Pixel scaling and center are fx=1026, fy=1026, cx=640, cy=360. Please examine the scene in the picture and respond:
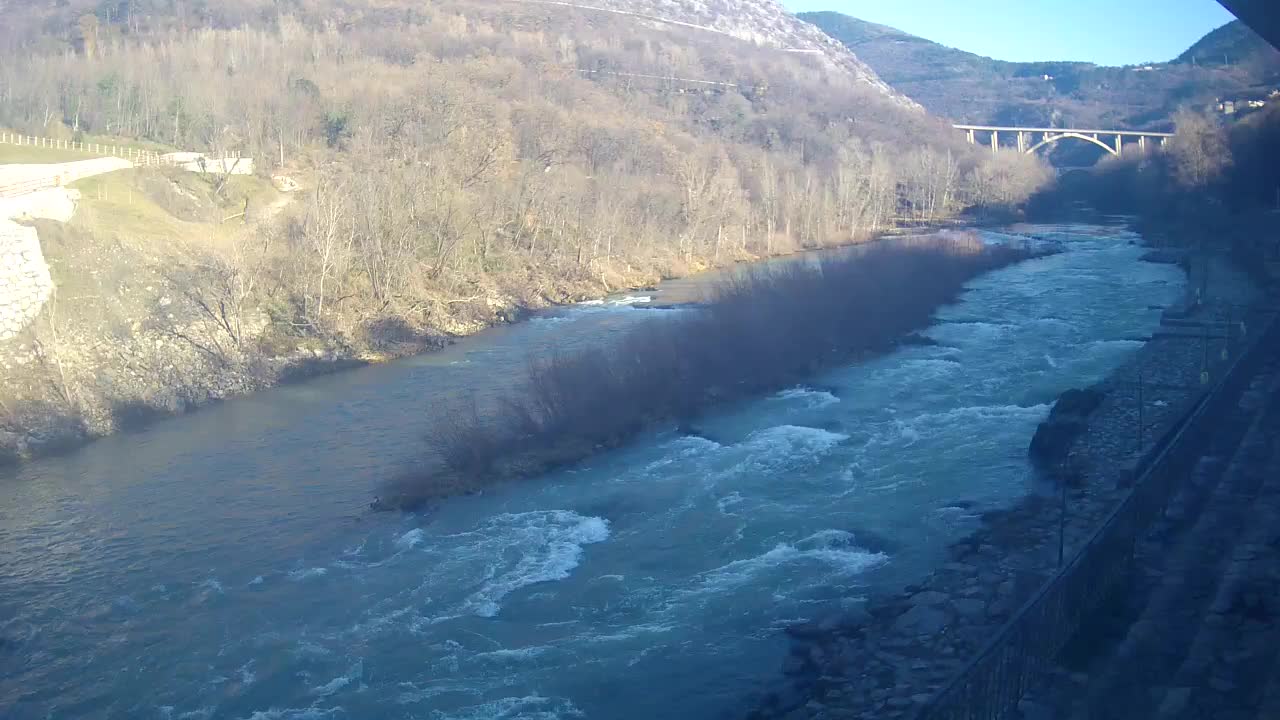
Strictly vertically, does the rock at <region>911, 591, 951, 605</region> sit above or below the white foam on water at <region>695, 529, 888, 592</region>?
above

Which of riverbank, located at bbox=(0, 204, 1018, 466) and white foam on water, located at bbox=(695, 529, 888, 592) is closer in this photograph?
white foam on water, located at bbox=(695, 529, 888, 592)

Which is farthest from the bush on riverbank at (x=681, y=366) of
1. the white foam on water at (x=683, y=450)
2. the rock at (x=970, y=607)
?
the rock at (x=970, y=607)

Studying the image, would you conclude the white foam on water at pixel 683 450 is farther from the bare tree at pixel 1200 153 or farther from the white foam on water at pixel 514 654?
the bare tree at pixel 1200 153

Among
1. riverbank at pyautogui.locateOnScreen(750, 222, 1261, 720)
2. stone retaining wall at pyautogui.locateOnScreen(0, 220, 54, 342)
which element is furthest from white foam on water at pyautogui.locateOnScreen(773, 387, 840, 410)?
stone retaining wall at pyautogui.locateOnScreen(0, 220, 54, 342)

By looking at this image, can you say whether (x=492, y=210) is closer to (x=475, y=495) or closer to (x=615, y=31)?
(x=475, y=495)

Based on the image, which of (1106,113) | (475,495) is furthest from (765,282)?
(1106,113)

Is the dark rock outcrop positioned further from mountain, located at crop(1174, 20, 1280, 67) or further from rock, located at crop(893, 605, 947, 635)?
mountain, located at crop(1174, 20, 1280, 67)
